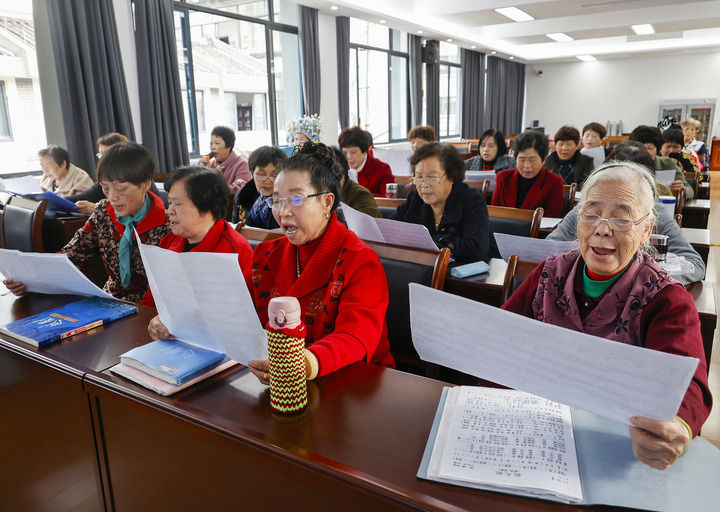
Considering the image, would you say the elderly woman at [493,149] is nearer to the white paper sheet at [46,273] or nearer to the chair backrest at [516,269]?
the chair backrest at [516,269]

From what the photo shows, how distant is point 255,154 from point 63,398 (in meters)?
1.86

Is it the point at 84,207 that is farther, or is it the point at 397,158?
the point at 397,158

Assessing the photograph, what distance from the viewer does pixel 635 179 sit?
121 cm

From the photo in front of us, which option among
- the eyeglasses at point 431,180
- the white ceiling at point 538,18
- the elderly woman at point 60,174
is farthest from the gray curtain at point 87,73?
the eyeglasses at point 431,180

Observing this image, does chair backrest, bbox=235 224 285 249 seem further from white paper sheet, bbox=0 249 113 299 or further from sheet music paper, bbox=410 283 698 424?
sheet music paper, bbox=410 283 698 424

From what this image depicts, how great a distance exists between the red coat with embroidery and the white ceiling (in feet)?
17.8

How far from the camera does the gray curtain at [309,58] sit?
6.91m

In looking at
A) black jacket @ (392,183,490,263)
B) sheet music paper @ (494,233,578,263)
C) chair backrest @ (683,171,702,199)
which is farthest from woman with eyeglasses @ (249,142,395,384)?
chair backrest @ (683,171,702,199)

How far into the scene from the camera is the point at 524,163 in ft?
11.5

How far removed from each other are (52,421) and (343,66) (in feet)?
23.7

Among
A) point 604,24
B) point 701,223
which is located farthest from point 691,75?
point 701,223

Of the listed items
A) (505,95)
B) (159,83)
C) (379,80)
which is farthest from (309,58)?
(505,95)

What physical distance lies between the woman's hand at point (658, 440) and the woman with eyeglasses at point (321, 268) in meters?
0.57

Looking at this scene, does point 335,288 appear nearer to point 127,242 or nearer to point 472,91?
point 127,242
